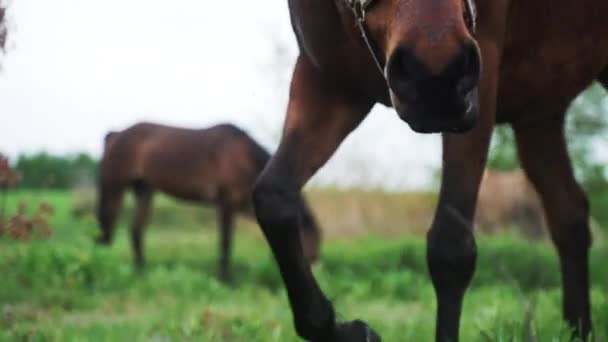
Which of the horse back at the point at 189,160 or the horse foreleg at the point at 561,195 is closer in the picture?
the horse foreleg at the point at 561,195

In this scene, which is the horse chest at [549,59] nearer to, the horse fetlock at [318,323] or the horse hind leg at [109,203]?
the horse fetlock at [318,323]

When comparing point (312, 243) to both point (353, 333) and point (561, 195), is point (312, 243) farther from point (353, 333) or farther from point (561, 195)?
point (353, 333)

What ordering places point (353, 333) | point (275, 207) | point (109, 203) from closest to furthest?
1. point (275, 207)
2. point (353, 333)
3. point (109, 203)

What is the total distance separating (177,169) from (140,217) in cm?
87

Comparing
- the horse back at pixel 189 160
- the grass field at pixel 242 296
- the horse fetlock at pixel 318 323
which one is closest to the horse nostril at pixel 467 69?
the grass field at pixel 242 296

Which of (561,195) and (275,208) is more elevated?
(275,208)

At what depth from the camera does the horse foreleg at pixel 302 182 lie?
288 centimetres

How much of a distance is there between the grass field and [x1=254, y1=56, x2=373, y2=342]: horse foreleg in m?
0.53

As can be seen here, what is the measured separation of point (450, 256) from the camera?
2.70 m

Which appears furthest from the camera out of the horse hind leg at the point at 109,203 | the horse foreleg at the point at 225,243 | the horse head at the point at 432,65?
the horse hind leg at the point at 109,203

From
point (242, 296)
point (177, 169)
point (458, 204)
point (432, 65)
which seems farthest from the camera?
point (177, 169)

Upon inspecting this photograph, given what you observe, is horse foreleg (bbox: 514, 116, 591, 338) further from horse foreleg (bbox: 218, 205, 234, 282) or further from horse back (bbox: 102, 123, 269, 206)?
horse back (bbox: 102, 123, 269, 206)

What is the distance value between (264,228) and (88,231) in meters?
4.14

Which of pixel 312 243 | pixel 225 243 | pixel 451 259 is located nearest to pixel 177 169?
pixel 225 243
